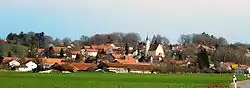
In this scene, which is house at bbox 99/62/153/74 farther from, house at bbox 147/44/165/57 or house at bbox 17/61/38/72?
house at bbox 147/44/165/57

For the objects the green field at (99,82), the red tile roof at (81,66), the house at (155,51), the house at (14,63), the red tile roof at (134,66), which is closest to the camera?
the green field at (99,82)

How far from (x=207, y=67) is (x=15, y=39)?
312 ft

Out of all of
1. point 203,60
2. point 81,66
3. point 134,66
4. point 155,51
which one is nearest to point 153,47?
point 155,51

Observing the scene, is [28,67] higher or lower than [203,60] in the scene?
lower

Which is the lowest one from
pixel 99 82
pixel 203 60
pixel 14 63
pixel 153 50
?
pixel 99 82

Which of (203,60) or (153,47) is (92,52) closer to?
(153,47)

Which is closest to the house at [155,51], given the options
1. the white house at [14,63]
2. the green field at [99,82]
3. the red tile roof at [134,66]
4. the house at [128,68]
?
the red tile roof at [134,66]

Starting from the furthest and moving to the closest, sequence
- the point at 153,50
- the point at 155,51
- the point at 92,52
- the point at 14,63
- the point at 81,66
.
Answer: the point at 92,52 → the point at 153,50 → the point at 155,51 → the point at 14,63 → the point at 81,66

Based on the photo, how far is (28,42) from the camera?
19362 cm

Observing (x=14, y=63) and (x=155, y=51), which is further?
(x=155, y=51)

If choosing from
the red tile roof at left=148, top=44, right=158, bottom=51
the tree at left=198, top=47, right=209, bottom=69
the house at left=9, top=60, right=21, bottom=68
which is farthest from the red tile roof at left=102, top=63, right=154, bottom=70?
the red tile roof at left=148, top=44, right=158, bottom=51

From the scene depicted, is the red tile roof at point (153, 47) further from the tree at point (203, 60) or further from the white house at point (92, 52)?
the tree at point (203, 60)

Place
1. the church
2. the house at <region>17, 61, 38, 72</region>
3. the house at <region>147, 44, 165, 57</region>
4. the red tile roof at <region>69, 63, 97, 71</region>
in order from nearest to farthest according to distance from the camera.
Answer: the red tile roof at <region>69, 63, 97, 71</region>, the house at <region>17, 61, 38, 72</region>, the house at <region>147, 44, 165, 57</region>, the church

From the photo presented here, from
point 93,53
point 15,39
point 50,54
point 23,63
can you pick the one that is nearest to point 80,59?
point 23,63
